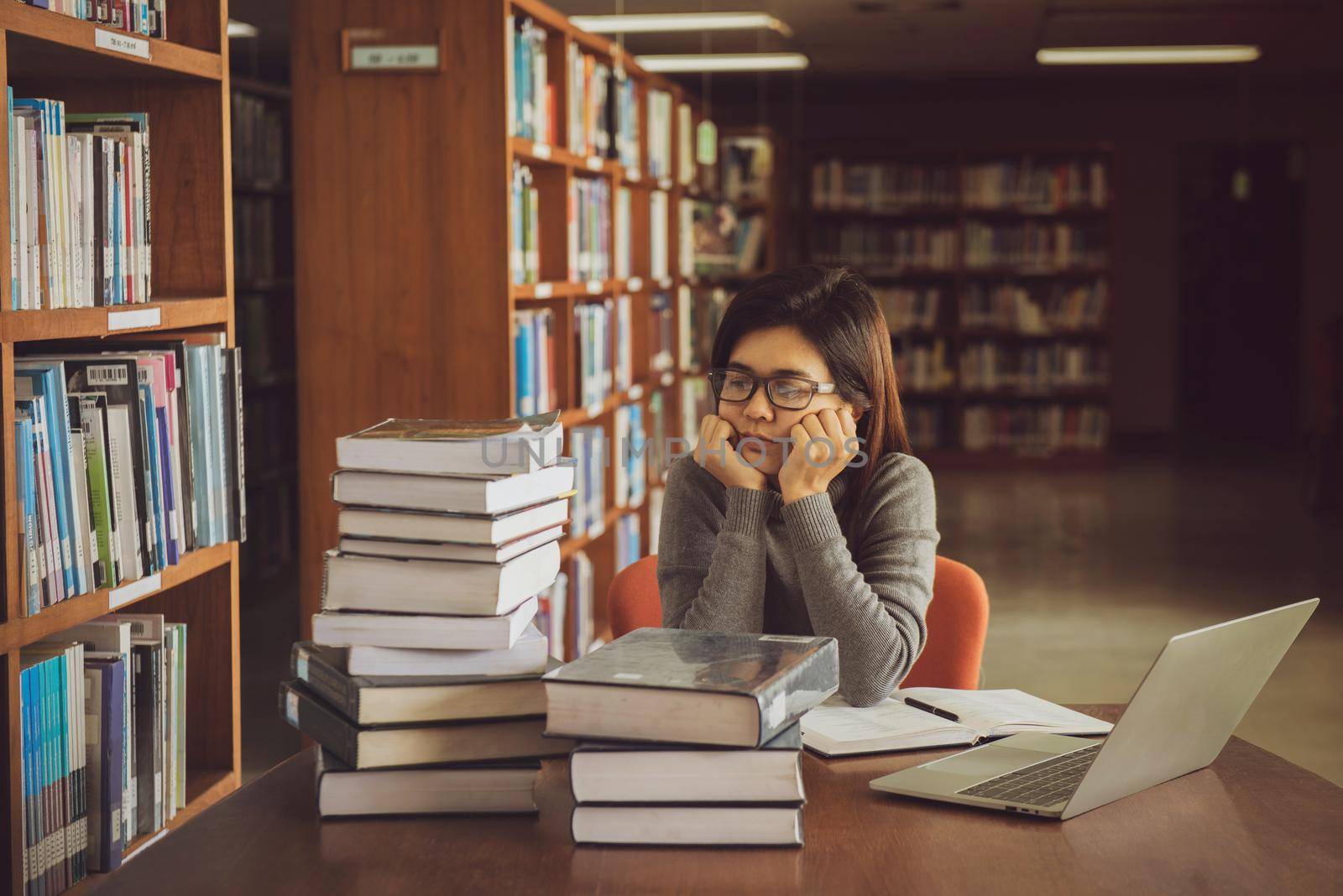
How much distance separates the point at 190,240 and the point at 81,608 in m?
0.71

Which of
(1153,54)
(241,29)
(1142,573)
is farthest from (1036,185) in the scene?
(241,29)

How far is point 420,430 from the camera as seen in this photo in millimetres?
1313

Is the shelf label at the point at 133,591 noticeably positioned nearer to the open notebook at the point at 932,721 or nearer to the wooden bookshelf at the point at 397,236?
the open notebook at the point at 932,721

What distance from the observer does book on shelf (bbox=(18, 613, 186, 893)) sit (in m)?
1.84

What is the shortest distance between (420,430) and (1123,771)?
28.1 inches

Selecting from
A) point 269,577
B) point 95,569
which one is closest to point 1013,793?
point 95,569

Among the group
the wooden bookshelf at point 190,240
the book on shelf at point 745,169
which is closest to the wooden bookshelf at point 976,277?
the book on shelf at point 745,169

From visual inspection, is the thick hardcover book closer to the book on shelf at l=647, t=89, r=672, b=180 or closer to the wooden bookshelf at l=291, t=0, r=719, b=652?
the wooden bookshelf at l=291, t=0, r=719, b=652

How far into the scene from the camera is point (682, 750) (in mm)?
1108

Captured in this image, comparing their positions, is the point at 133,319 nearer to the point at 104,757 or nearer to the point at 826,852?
the point at 104,757

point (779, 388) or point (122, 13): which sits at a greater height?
point (122, 13)

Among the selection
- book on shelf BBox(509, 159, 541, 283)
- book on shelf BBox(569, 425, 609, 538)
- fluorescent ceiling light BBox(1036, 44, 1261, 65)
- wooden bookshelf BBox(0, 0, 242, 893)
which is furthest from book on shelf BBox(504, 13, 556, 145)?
fluorescent ceiling light BBox(1036, 44, 1261, 65)

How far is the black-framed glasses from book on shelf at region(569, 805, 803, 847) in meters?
0.77

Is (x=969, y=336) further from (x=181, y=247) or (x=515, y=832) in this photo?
(x=515, y=832)
